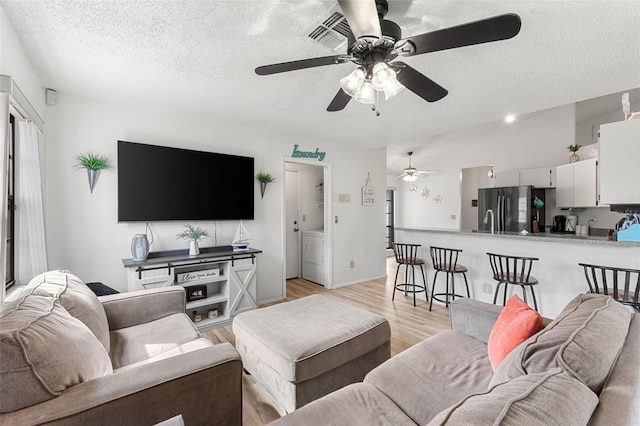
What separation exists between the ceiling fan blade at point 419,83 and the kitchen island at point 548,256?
2193mm

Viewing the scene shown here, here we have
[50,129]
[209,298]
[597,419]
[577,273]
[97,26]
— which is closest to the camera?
[597,419]

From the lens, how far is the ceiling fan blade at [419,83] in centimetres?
167

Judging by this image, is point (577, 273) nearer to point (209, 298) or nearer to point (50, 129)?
point (209, 298)

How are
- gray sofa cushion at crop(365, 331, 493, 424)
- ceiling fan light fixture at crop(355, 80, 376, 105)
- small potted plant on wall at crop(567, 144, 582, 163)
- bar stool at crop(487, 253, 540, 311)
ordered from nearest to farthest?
gray sofa cushion at crop(365, 331, 493, 424) < ceiling fan light fixture at crop(355, 80, 376, 105) < bar stool at crop(487, 253, 540, 311) < small potted plant on wall at crop(567, 144, 582, 163)

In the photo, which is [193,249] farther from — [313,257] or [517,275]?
[517,275]

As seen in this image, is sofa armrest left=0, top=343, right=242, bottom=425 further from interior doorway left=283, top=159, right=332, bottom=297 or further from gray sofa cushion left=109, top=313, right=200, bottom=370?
interior doorway left=283, top=159, right=332, bottom=297

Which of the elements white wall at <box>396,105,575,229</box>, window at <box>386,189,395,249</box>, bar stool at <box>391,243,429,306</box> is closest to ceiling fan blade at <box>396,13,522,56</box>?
bar stool at <box>391,243,429,306</box>

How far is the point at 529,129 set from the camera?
18.0 ft

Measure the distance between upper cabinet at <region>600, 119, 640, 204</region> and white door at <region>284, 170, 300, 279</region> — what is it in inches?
166

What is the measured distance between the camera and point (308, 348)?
165 cm

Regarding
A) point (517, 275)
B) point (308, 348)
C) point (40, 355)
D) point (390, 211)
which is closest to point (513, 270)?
point (517, 275)

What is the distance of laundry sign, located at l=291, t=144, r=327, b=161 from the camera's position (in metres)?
4.15

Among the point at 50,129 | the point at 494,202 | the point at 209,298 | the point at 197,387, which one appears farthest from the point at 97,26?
the point at 494,202

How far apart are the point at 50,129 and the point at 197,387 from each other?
2.87 metres
